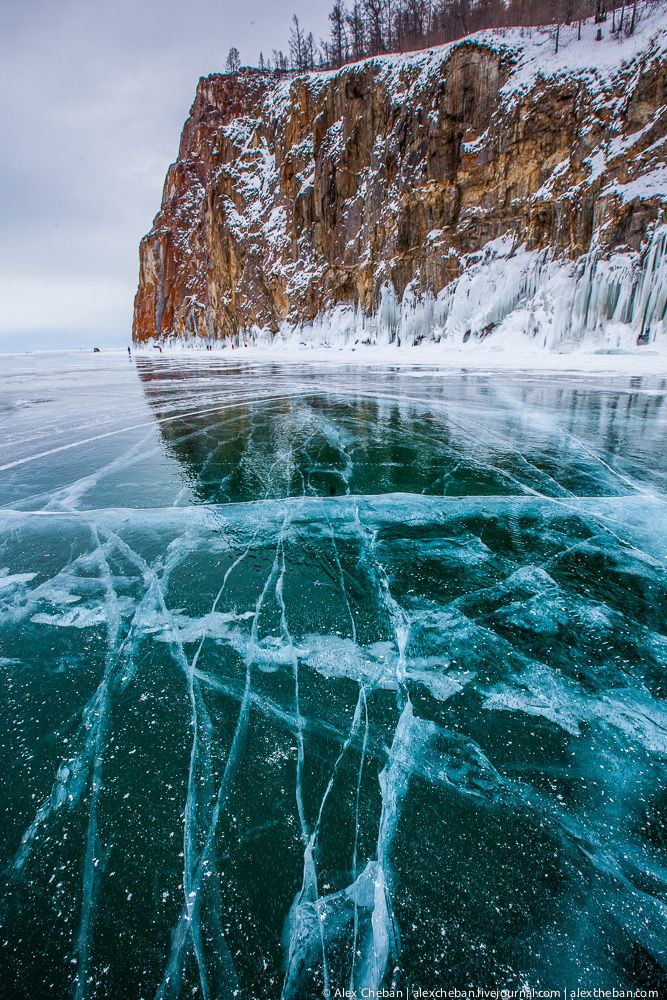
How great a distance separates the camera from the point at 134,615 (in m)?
2.52

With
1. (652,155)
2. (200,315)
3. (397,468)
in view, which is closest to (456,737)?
(397,468)

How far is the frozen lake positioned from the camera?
3.80 feet

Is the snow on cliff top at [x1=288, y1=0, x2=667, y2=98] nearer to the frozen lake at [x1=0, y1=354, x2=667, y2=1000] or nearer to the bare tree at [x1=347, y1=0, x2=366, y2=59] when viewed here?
the bare tree at [x1=347, y1=0, x2=366, y2=59]

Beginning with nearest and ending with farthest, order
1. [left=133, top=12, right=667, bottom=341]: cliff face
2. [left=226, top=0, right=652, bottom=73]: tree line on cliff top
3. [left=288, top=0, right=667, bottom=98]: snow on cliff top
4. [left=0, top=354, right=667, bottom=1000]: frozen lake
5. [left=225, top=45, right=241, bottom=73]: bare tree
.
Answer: [left=0, top=354, right=667, bottom=1000]: frozen lake → [left=133, top=12, right=667, bottom=341]: cliff face → [left=288, top=0, right=667, bottom=98]: snow on cliff top → [left=226, top=0, right=652, bottom=73]: tree line on cliff top → [left=225, top=45, right=241, bottom=73]: bare tree

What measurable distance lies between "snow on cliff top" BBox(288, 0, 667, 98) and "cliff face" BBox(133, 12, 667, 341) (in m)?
0.12

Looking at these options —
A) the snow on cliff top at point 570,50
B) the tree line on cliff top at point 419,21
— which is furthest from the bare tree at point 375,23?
the snow on cliff top at point 570,50

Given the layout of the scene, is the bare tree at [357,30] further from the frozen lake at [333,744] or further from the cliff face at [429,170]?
the frozen lake at [333,744]

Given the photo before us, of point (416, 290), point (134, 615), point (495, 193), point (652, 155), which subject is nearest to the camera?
point (134, 615)

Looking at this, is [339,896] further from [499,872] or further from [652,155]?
[652,155]

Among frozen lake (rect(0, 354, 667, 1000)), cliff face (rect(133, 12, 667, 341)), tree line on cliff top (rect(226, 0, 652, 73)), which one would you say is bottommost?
frozen lake (rect(0, 354, 667, 1000))

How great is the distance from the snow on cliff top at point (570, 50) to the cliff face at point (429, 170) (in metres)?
0.12

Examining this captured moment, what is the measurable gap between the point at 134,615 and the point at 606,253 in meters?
24.6

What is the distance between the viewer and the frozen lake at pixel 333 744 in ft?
Result: 3.80

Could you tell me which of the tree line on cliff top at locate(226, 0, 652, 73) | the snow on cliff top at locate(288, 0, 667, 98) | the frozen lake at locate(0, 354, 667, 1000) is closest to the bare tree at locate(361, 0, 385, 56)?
the tree line on cliff top at locate(226, 0, 652, 73)
